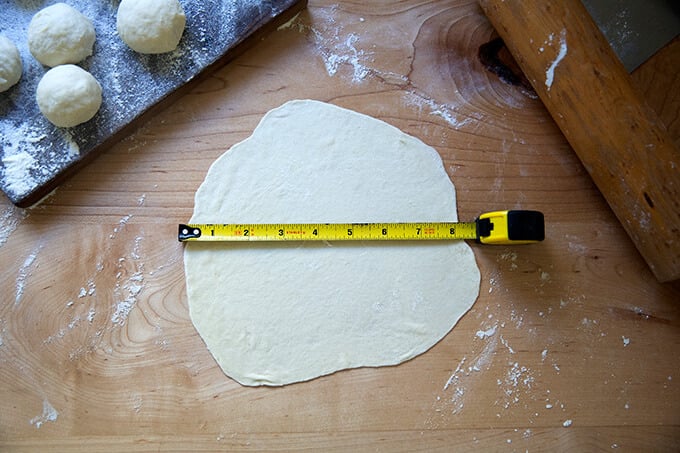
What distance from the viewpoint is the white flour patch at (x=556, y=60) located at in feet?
5.04

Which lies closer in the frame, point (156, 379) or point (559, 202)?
point (156, 379)

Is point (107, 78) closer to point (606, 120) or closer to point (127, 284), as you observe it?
point (127, 284)

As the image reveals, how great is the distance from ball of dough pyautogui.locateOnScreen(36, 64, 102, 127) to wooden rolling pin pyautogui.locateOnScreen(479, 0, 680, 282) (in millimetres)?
1209

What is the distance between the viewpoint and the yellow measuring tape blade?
1.53 m

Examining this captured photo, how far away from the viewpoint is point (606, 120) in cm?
152

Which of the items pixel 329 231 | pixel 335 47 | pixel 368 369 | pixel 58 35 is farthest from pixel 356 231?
pixel 58 35

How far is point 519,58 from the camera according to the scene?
1639 mm

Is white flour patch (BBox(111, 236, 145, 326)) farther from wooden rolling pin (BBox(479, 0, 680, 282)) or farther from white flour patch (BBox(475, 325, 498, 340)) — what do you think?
wooden rolling pin (BBox(479, 0, 680, 282))

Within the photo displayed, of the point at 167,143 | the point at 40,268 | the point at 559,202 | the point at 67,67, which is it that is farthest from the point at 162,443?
the point at 559,202

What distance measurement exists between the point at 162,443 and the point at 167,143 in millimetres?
855

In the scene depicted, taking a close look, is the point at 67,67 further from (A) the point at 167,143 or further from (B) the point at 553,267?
(B) the point at 553,267

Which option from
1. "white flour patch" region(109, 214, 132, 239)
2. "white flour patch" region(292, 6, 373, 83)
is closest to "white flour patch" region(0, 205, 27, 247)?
"white flour patch" region(109, 214, 132, 239)

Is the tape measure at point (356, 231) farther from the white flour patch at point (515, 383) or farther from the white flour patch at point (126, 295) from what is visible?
the white flour patch at point (515, 383)

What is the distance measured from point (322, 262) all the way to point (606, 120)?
35.1 inches
